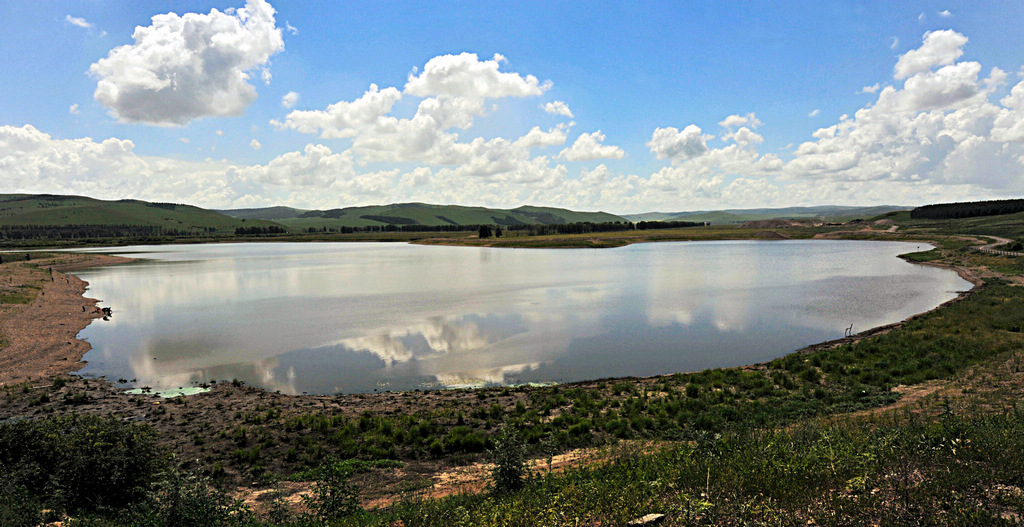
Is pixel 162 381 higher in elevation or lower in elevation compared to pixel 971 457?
lower

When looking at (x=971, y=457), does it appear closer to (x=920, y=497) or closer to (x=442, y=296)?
(x=920, y=497)

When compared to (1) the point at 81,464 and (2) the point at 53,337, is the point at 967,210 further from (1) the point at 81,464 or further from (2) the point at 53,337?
(2) the point at 53,337

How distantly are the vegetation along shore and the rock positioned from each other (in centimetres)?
4

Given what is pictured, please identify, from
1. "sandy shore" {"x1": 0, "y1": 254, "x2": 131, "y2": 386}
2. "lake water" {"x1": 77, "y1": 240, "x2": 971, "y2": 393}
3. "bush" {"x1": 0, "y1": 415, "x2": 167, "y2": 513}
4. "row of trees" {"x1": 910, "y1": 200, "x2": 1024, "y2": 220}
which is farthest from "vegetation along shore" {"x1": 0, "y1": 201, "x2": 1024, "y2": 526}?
"row of trees" {"x1": 910, "y1": 200, "x2": 1024, "y2": 220}

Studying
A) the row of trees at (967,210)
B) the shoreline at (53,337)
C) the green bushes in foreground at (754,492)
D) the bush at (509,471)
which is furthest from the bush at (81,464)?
the row of trees at (967,210)

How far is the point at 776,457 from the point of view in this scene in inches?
300

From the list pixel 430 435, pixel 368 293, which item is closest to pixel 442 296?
pixel 368 293

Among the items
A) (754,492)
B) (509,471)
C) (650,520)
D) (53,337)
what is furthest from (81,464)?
(53,337)

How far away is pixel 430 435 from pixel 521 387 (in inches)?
203

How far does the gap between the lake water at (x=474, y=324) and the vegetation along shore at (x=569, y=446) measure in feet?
7.85

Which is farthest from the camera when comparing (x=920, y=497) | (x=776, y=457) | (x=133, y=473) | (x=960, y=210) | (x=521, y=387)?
(x=960, y=210)

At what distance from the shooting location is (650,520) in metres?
5.92

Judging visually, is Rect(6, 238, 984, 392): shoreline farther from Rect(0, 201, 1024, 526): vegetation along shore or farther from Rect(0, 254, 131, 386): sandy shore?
Rect(0, 201, 1024, 526): vegetation along shore

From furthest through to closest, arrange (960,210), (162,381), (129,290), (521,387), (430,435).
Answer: (960,210) < (129,290) < (162,381) < (521,387) < (430,435)
